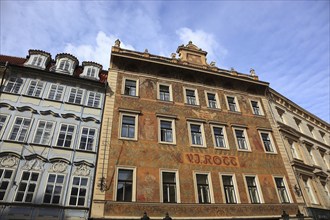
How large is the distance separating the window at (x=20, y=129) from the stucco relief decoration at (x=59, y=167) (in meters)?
2.18

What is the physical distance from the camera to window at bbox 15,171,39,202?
10062mm

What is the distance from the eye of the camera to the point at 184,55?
1959 cm

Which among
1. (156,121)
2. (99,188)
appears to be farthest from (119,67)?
(99,188)

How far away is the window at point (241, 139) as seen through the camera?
52.0ft

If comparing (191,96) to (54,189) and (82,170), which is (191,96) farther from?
(54,189)

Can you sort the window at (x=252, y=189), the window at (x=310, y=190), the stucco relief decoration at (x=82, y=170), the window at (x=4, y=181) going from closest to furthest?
the window at (x=4, y=181) → the stucco relief decoration at (x=82, y=170) → the window at (x=252, y=189) → the window at (x=310, y=190)

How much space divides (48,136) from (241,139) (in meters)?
12.6

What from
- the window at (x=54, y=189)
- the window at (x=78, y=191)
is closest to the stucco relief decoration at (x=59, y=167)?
the window at (x=54, y=189)

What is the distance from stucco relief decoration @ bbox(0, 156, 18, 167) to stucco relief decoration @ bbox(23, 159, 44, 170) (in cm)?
50

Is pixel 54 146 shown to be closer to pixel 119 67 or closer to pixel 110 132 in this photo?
pixel 110 132

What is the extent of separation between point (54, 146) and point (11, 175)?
2.19 m

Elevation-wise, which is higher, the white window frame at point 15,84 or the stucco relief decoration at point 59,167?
the white window frame at point 15,84

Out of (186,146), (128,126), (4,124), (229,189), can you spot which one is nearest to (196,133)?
(186,146)

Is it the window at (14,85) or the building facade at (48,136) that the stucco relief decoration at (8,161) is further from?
the window at (14,85)
